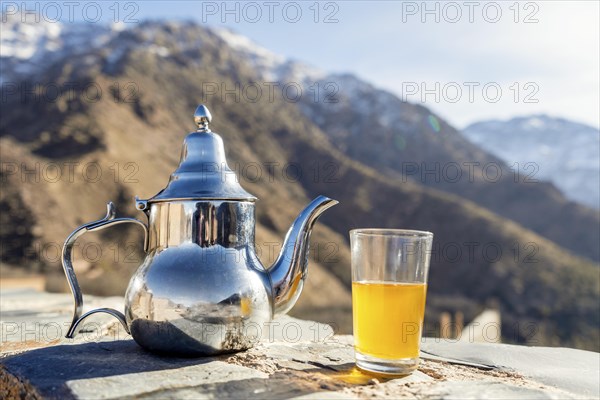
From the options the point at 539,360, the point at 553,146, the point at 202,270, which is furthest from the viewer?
the point at 553,146

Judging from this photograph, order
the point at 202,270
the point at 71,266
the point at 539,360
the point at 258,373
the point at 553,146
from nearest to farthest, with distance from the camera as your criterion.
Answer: the point at 258,373 → the point at 202,270 → the point at 71,266 → the point at 539,360 → the point at 553,146

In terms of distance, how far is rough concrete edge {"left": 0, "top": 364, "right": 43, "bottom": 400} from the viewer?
1.12 meters

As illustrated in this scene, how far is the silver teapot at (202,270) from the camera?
1303 millimetres

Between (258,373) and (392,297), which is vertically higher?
(392,297)

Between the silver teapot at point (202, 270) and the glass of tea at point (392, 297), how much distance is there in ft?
0.98

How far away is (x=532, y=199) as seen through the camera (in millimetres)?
36094

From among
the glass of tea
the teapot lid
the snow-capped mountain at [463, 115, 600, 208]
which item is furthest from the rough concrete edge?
the snow-capped mountain at [463, 115, 600, 208]

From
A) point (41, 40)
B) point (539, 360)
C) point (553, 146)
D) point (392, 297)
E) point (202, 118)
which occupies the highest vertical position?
point (41, 40)

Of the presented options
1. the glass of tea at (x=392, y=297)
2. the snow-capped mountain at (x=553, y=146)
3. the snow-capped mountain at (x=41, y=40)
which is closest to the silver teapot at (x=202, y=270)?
the glass of tea at (x=392, y=297)

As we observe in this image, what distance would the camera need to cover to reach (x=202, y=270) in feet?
4.34

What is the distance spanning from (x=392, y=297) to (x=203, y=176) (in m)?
0.56

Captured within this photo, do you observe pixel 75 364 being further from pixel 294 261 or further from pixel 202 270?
pixel 294 261

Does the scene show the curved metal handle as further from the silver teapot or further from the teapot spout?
the teapot spout

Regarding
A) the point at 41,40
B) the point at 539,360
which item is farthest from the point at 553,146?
the point at 539,360
